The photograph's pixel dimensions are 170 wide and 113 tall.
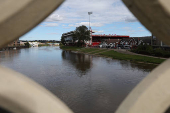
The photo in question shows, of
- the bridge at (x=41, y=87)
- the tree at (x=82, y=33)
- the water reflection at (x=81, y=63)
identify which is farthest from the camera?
the tree at (x=82, y=33)

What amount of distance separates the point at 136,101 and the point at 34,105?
975 mm

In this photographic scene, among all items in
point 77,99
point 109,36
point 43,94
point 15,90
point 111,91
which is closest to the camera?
point 15,90

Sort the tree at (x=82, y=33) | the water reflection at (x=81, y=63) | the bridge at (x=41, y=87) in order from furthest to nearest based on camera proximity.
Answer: the tree at (x=82, y=33), the water reflection at (x=81, y=63), the bridge at (x=41, y=87)

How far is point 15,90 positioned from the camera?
4.36ft

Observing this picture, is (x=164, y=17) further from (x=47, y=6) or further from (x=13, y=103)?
(x=13, y=103)

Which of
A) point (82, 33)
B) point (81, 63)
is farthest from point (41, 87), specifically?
point (82, 33)

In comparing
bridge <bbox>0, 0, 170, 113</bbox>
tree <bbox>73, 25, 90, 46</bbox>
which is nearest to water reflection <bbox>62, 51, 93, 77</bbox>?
bridge <bbox>0, 0, 170, 113</bbox>

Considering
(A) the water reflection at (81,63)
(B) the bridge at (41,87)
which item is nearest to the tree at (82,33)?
(A) the water reflection at (81,63)

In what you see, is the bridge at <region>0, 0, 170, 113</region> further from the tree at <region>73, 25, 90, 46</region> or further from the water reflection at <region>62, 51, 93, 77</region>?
the tree at <region>73, 25, 90, 46</region>

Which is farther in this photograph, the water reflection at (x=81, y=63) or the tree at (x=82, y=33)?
the tree at (x=82, y=33)

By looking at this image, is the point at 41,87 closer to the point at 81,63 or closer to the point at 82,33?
the point at 81,63

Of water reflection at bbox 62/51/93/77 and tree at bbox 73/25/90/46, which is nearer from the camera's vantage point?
water reflection at bbox 62/51/93/77

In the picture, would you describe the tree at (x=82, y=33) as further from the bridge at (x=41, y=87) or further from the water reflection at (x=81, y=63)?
the bridge at (x=41, y=87)

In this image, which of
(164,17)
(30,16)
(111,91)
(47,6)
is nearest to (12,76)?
(30,16)
